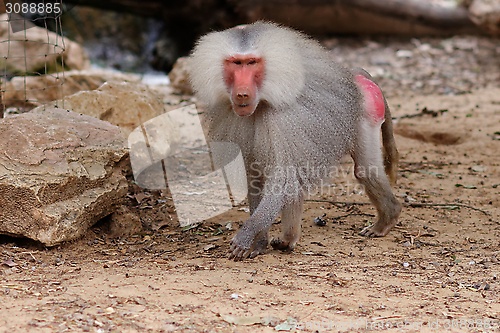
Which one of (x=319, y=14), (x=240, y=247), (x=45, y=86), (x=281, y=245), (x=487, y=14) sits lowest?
(x=281, y=245)

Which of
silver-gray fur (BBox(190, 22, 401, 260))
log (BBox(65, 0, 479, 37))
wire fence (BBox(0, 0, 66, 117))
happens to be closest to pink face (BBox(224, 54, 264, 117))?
silver-gray fur (BBox(190, 22, 401, 260))

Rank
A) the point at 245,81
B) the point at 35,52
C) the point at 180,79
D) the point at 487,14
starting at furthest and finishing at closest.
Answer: the point at 487,14, the point at 180,79, the point at 35,52, the point at 245,81

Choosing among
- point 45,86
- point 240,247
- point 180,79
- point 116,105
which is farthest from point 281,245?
point 180,79

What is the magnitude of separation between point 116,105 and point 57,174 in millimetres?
1506

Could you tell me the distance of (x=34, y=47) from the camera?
762 centimetres

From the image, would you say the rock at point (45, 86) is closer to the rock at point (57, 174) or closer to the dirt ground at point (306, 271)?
the dirt ground at point (306, 271)

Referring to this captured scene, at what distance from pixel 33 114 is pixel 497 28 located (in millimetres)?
7105

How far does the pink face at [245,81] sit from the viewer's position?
11.2ft

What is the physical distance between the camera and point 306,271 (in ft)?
11.5

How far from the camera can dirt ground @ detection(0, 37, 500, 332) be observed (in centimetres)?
277

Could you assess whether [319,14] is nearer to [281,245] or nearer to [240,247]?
[281,245]

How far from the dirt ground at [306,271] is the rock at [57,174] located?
0.16 meters

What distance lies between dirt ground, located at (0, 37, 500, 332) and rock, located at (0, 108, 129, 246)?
16 cm

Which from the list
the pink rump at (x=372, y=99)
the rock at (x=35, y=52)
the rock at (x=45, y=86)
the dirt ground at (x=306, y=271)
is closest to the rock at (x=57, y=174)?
the dirt ground at (x=306, y=271)
